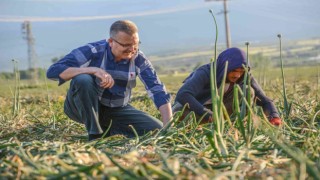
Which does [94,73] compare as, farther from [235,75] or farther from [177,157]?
[177,157]

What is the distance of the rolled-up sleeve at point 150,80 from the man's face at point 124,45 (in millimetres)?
162

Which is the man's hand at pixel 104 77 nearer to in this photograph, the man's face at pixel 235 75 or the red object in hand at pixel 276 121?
the man's face at pixel 235 75

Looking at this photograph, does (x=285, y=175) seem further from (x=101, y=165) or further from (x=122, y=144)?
(x=122, y=144)

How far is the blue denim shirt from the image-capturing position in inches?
133

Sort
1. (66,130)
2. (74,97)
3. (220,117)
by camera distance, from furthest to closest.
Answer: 1. (66,130)
2. (74,97)
3. (220,117)

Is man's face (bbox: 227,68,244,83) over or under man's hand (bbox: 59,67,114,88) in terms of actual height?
under

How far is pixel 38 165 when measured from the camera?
1.71 metres

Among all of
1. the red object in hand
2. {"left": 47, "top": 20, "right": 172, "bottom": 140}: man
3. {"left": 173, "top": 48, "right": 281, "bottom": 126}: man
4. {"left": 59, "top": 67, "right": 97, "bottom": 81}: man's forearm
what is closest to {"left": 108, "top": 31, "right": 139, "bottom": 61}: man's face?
{"left": 47, "top": 20, "right": 172, "bottom": 140}: man

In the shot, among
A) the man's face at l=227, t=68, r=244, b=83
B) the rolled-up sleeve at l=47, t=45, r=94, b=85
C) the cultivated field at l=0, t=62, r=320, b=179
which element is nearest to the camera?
the cultivated field at l=0, t=62, r=320, b=179

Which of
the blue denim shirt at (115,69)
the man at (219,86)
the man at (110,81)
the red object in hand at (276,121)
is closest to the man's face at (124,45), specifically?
the man at (110,81)

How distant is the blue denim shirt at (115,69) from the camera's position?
11.1 ft

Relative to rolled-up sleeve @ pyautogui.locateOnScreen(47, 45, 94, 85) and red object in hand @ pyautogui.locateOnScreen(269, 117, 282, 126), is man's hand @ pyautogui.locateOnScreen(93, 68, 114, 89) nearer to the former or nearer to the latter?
rolled-up sleeve @ pyautogui.locateOnScreen(47, 45, 94, 85)

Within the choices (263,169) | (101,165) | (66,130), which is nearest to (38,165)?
(101,165)

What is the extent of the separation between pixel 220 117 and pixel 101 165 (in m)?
0.66
